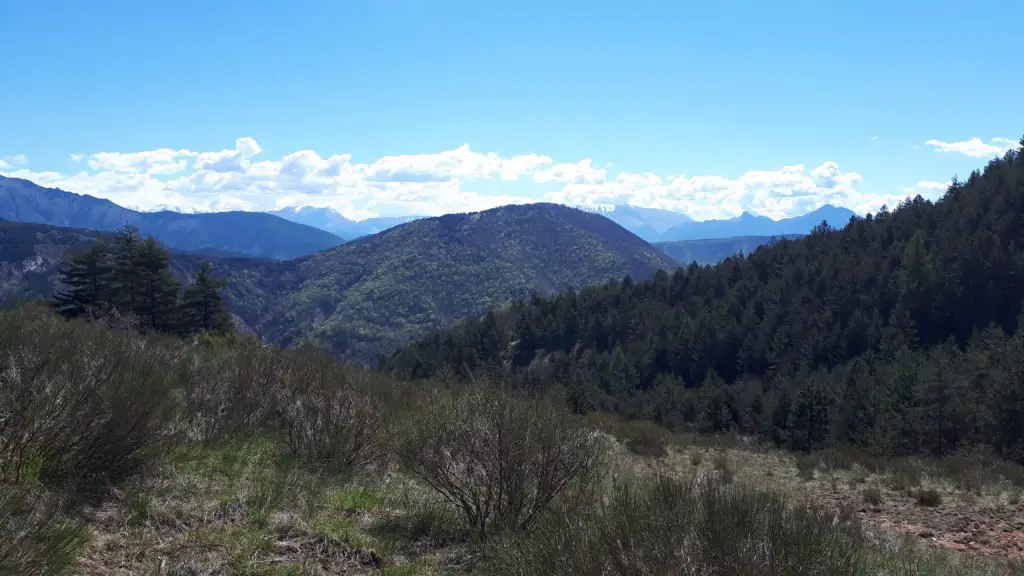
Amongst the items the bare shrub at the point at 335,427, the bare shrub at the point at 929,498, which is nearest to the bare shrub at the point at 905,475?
the bare shrub at the point at 929,498

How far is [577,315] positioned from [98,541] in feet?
273

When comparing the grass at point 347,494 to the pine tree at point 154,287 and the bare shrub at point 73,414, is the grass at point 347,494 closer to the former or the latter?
the bare shrub at point 73,414

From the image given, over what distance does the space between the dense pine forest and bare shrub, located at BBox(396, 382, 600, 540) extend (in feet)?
55.0

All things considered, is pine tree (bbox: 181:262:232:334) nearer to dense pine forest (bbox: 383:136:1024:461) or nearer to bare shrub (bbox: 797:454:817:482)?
dense pine forest (bbox: 383:136:1024:461)

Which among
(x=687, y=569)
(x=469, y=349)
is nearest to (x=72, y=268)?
(x=687, y=569)

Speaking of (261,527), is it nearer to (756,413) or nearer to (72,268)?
(72,268)

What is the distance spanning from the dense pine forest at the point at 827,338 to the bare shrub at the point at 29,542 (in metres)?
19.0

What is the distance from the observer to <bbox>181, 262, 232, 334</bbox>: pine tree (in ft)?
113

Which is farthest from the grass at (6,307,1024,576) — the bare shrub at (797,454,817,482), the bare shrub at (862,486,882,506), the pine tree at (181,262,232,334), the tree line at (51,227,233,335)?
A: the pine tree at (181,262,232,334)

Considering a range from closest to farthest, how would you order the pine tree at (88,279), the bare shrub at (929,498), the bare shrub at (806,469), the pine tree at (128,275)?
the bare shrub at (929,498), the bare shrub at (806,469), the pine tree at (88,279), the pine tree at (128,275)

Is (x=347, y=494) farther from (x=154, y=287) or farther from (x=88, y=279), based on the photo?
(x=88, y=279)

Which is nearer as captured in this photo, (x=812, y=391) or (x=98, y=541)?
(x=98, y=541)

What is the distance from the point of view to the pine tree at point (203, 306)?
34562mm

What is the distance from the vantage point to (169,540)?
4.71 m
